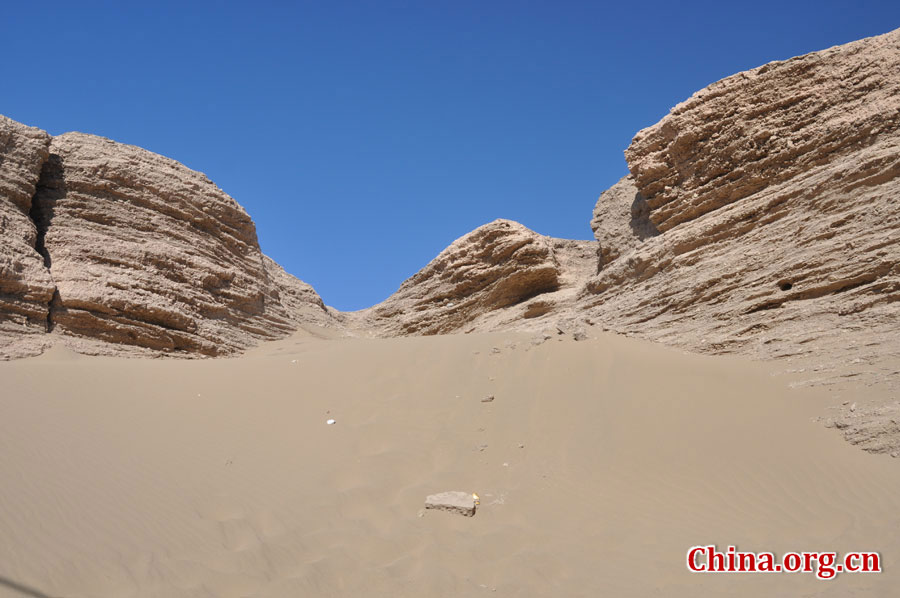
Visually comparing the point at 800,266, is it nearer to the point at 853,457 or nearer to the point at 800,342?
the point at 800,342

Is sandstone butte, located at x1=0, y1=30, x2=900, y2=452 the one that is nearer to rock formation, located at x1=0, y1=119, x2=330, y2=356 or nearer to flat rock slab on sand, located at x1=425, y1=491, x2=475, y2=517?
rock formation, located at x1=0, y1=119, x2=330, y2=356

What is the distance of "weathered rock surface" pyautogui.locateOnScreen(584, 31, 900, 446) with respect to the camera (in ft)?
27.7

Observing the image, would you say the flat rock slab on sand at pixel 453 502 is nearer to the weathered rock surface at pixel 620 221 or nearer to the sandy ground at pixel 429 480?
the sandy ground at pixel 429 480

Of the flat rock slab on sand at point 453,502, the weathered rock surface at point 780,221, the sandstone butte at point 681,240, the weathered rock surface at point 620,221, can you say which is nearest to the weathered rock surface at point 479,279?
the weathered rock surface at point 620,221

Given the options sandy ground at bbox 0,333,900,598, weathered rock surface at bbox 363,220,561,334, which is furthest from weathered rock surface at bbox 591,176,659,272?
sandy ground at bbox 0,333,900,598

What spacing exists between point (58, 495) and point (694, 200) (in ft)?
41.8

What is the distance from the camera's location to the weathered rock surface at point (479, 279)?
2212 centimetres

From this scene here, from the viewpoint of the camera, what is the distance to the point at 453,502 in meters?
5.65

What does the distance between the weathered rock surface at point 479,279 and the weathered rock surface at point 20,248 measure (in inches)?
545

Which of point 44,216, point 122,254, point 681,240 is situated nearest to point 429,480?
point 681,240

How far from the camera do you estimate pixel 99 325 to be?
37.0ft

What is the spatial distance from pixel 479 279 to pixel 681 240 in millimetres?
11005

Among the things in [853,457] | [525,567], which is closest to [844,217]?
[853,457]

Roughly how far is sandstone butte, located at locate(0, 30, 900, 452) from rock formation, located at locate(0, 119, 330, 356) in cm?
4
